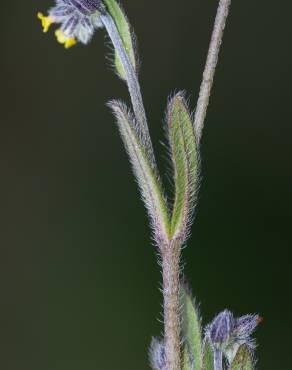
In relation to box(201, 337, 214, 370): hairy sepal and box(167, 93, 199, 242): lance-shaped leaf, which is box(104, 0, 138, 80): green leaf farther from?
box(201, 337, 214, 370): hairy sepal

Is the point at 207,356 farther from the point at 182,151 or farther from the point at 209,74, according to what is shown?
the point at 209,74

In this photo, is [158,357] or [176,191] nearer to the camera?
[176,191]

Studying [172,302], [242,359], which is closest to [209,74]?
[172,302]

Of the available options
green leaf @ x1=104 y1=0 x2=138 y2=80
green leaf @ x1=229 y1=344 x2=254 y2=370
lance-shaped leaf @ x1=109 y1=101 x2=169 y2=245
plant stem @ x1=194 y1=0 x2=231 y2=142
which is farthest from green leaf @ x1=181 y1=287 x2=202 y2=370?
green leaf @ x1=104 y1=0 x2=138 y2=80

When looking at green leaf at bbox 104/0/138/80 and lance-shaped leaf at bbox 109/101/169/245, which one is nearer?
lance-shaped leaf at bbox 109/101/169/245

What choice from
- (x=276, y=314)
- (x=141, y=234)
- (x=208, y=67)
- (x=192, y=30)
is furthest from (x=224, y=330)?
(x=192, y=30)

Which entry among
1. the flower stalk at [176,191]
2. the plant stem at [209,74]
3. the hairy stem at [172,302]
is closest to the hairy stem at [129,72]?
the flower stalk at [176,191]

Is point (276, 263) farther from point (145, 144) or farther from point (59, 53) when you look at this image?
point (145, 144)
